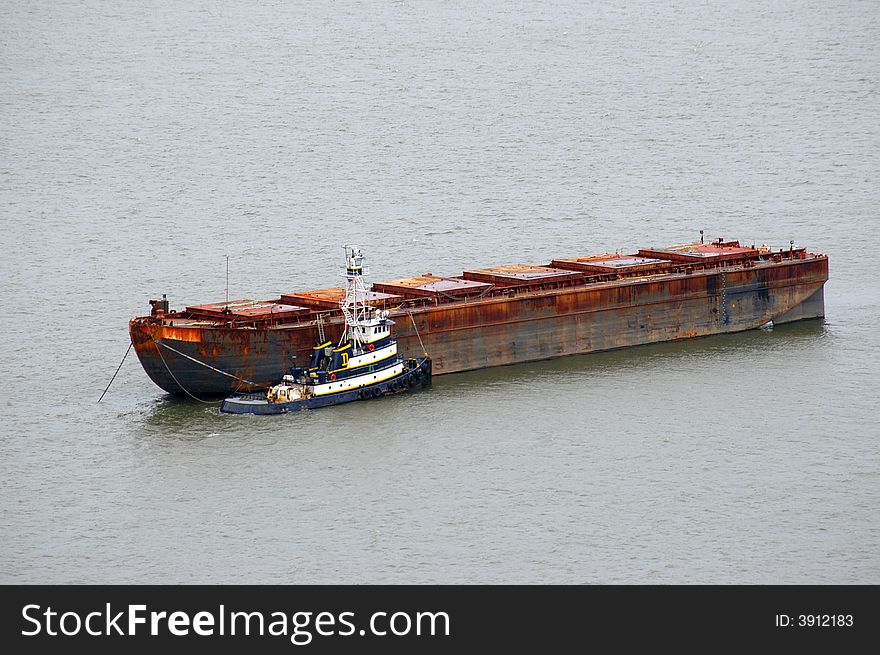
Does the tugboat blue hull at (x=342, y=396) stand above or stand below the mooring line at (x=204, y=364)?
below

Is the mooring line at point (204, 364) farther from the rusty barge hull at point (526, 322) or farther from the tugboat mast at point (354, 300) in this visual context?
the tugboat mast at point (354, 300)

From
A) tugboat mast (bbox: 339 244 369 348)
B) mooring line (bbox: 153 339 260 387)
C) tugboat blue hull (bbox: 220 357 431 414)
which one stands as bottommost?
tugboat blue hull (bbox: 220 357 431 414)

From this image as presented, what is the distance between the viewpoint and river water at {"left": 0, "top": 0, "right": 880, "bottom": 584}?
46.8 m

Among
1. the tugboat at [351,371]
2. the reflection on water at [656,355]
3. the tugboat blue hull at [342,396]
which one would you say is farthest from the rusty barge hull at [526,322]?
the tugboat blue hull at [342,396]

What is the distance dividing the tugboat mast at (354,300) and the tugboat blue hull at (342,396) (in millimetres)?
1816

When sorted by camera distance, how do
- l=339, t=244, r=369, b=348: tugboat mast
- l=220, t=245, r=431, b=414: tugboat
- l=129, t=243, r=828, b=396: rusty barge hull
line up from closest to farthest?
l=220, t=245, r=431, b=414: tugboat → l=129, t=243, r=828, b=396: rusty barge hull → l=339, t=244, r=369, b=348: tugboat mast

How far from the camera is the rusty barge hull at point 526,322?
59281 mm

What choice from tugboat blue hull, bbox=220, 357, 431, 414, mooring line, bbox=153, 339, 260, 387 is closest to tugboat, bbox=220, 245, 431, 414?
tugboat blue hull, bbox=220, 357, 431, 414

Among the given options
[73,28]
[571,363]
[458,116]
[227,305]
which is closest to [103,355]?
[227,305]

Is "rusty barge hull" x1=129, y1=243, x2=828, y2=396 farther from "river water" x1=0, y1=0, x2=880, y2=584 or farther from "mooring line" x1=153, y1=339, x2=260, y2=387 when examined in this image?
"river water" x1=0, y1=0, x2=880, y2=584

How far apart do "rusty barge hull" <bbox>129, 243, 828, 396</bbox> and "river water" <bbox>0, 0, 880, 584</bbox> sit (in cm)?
130

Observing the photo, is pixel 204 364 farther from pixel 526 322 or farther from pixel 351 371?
pixel 526 322

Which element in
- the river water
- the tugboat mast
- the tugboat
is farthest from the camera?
A: the tugboat mast

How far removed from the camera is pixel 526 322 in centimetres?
6619
